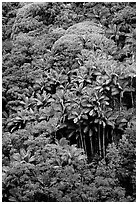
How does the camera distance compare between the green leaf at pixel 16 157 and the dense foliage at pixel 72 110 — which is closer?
the dense foliage at pixel 72 110

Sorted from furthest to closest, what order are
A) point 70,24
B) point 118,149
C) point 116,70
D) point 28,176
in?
point 70,24, point 116,70, point 118,149, point 28,176

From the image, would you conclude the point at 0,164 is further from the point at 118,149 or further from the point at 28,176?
the point at 118,149

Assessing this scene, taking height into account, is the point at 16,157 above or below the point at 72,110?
below

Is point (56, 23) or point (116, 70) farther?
point (56, 23)

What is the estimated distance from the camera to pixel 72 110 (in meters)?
12.5

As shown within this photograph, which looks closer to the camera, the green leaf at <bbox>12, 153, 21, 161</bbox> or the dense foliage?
the dense foliage

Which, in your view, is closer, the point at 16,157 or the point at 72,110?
the point at 16,157

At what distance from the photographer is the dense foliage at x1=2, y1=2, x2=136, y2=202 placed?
36.1 ft

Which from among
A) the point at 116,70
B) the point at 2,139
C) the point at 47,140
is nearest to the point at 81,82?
the point at 116,70

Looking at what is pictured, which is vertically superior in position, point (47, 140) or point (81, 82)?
point (81, 82)

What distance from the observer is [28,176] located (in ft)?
36.1

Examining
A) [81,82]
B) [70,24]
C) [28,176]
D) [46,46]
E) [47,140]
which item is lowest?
[28,176]

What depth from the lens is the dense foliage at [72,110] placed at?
36.1ft

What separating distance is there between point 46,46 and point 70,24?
1.95m
